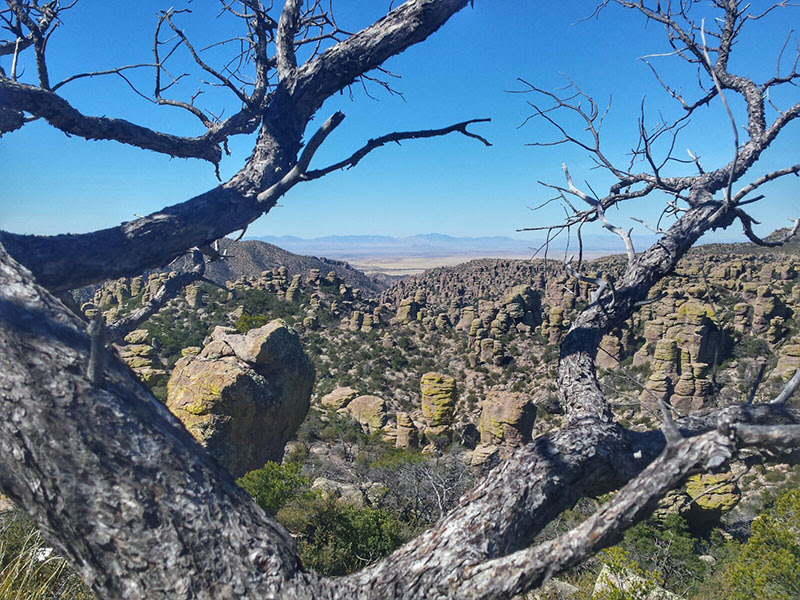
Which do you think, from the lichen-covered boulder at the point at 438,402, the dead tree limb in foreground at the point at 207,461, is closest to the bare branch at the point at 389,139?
the dead tree limb in foreground at the point at 207,461

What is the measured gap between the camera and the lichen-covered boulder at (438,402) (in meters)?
20.3

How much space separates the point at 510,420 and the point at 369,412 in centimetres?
734

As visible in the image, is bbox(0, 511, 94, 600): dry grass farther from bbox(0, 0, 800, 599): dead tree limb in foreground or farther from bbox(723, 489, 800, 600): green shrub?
bbox(723, 489, 800, 600): green shrub

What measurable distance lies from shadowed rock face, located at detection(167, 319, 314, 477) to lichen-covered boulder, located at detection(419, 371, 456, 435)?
11.9 metres

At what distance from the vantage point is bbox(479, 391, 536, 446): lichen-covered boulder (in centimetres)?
1614

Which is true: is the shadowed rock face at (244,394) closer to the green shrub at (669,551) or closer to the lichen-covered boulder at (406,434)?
the green shrub at (669,551)

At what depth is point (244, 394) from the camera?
24.2 ft

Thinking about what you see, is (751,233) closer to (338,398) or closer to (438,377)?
(438,377)

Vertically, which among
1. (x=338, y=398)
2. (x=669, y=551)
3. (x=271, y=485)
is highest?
(x=271, y=485)

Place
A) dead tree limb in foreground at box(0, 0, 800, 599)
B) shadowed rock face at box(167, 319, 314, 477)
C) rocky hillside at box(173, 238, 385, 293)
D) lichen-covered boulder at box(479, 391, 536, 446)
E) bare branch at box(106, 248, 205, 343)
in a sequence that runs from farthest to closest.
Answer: rocky hillside at box(173, 238, 385, 293)
lichen-covered boulder at box(479, 391, 536, 446)
shadowed rock face at box(167, 319, 314, 477)
bare branch at box(106, 248, 205, 343)
dead tree limb in foreground at box(0, 0, 800, 599)

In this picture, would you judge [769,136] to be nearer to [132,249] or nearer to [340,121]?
[340,121]

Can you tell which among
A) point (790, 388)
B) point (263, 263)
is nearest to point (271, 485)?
point (790, 388)

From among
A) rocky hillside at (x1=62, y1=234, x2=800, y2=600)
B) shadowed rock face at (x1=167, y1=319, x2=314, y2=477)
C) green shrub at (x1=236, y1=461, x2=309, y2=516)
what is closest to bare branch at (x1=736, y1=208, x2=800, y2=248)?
rocky hillside at (x1=62, y1=234, x2=800, y2=600)

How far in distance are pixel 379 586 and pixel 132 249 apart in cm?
216
